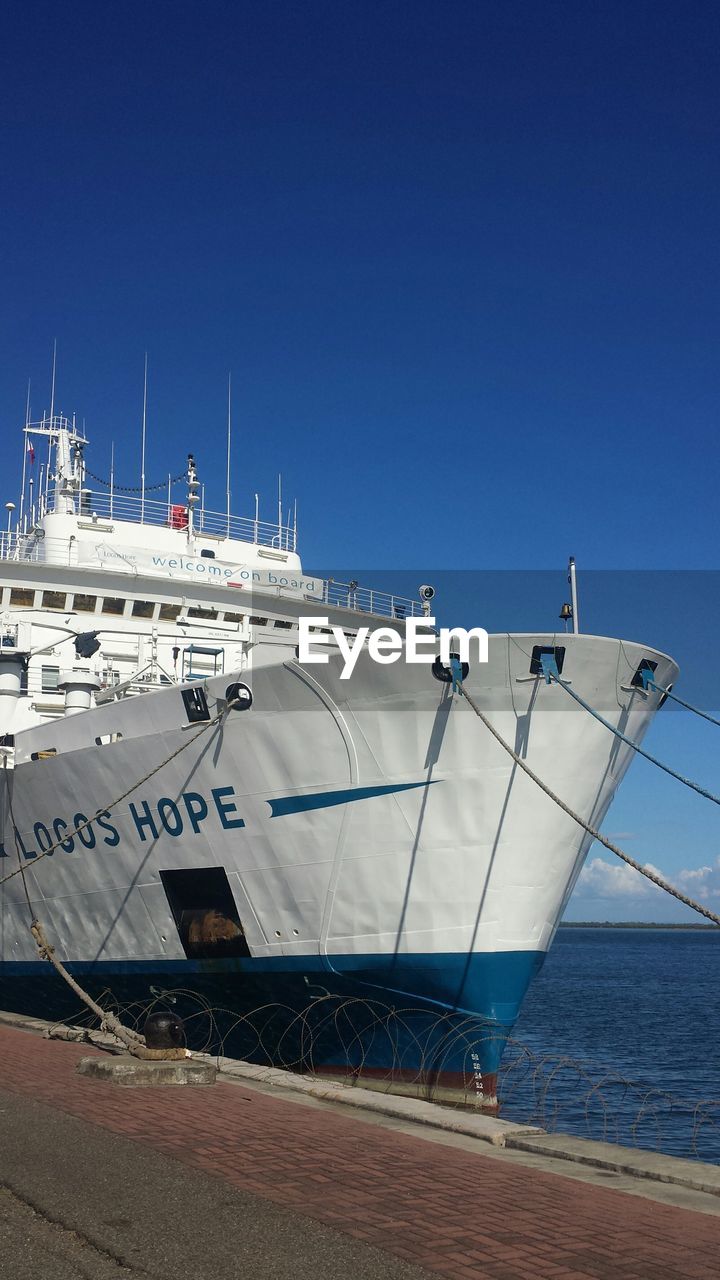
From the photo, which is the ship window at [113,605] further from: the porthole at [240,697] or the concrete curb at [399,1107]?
the concrete curb at [399,1107]

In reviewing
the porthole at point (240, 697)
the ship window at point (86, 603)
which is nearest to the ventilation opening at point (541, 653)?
the porthole at point (240, 697)

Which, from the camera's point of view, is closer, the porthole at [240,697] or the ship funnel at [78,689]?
the porthole at [240,697]

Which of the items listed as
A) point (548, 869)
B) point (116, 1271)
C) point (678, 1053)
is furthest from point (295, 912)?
point (678, 1053)

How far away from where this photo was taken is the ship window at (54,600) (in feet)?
59.5

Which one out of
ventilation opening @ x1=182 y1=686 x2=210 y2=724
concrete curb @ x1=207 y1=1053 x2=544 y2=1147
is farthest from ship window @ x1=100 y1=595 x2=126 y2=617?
concrete curb @ x1=207 y1=1053 x2=544 y2=1147

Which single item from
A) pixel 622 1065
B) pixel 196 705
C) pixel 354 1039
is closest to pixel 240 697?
pixel 196 705

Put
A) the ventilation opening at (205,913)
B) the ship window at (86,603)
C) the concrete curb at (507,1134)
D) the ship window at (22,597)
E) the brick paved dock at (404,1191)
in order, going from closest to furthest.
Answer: the brick paved dock at (404,1191)
the concrete curb at (507,1134)
the ventilation opening at (205,913)
the ship window at (22,597)
the ship window at (86,603)

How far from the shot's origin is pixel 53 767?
1370 cm

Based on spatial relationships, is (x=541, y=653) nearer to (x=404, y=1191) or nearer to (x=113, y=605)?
(x=404, y=1191)

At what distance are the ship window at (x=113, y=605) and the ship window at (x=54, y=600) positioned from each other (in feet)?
2.22

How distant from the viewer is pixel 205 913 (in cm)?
1231

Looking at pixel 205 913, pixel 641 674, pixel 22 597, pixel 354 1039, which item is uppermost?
pixel 22 597

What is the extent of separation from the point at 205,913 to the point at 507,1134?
5.52m

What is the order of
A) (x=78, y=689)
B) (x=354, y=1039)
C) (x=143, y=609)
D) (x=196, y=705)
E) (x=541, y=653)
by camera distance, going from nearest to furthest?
1. (x=541, y=653)
2. (x=354, y=1039)
3. (x=196, y=705)
4. (x=78, y=689)
5. (x=143, y=609)
